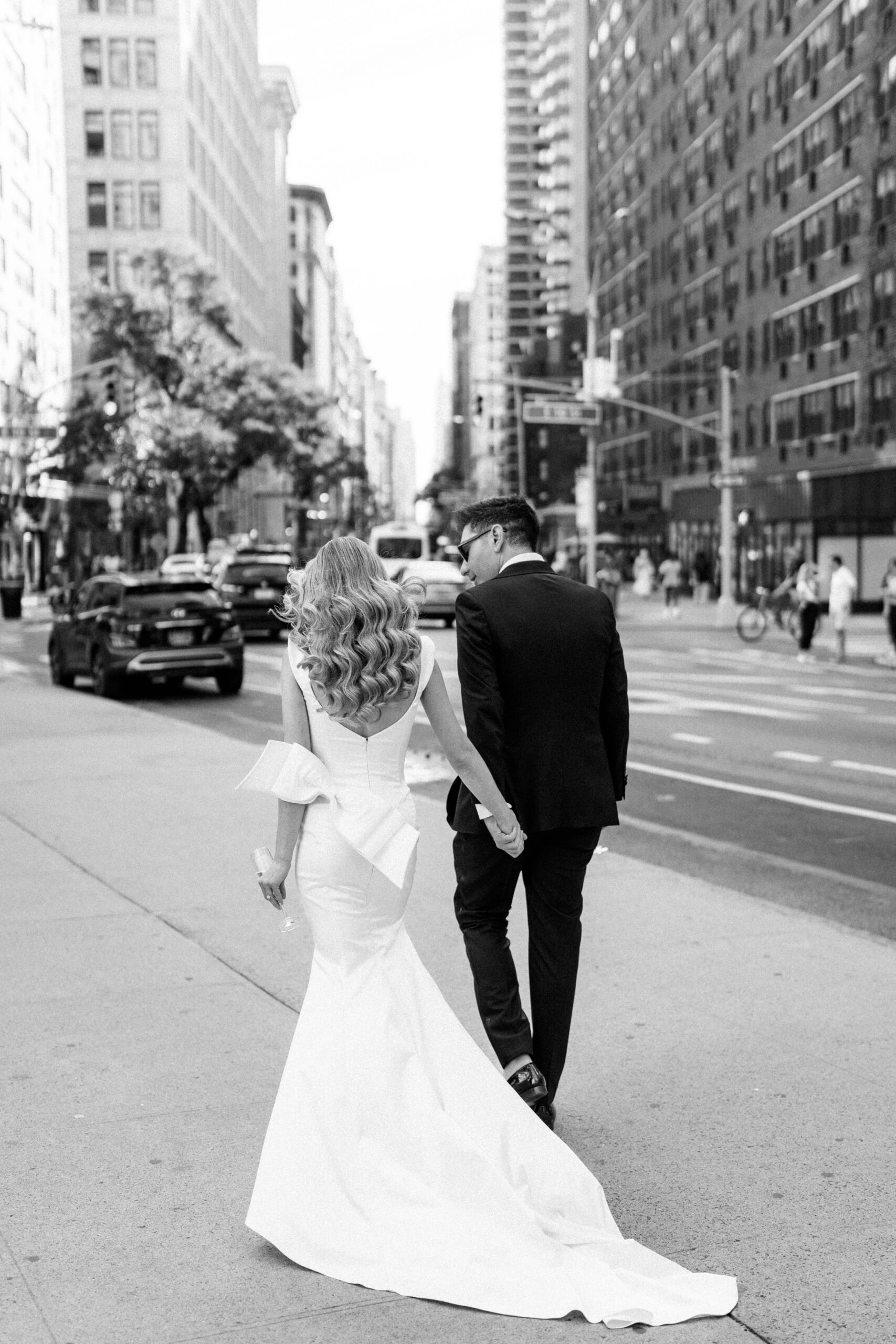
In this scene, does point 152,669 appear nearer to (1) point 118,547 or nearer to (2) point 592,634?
(2) point 592,634

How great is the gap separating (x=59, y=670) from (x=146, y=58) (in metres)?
67.0

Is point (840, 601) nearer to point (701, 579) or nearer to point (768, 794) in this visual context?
point (768, 794)

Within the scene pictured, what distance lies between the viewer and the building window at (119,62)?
3214 inches

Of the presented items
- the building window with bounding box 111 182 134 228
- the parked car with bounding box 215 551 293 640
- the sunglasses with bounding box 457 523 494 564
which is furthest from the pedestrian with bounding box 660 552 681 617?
the building window with bounding box 111 182 134 228

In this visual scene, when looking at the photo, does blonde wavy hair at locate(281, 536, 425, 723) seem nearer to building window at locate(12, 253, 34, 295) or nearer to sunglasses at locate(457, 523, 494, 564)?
sunglasses at locate(457, 523, 494, 564)

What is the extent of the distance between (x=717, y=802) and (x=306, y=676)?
26.4 feet

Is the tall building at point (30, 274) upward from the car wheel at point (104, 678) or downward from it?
upward

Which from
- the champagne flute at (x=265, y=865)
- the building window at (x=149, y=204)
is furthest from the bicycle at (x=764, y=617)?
the building window at (x=149, y=204)

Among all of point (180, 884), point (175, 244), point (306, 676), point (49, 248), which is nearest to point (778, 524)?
point (175, 244)

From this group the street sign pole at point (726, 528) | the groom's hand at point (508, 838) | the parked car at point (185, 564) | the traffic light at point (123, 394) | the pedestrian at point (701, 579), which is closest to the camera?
the groom's hand at point (508, 838)

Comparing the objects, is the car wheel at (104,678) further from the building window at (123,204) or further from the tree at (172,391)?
the building window at (123,204)

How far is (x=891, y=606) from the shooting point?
84.6 feet

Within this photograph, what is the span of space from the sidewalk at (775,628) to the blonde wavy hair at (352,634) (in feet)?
78.3

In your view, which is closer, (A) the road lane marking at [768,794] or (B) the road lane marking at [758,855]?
(B) the road lane marking at [758,855]
